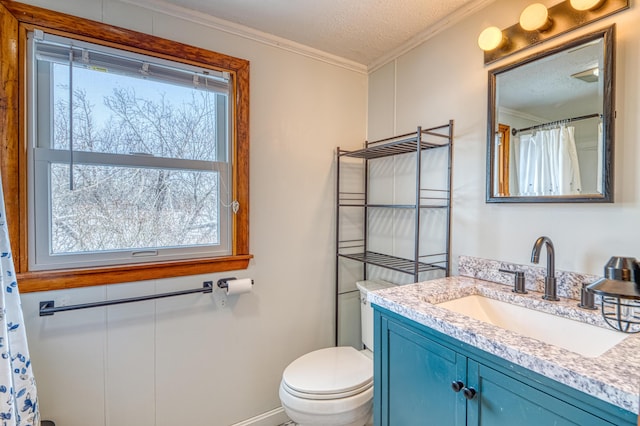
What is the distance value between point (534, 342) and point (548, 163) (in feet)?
2.37

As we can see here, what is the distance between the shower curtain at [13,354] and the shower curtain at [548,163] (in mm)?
1913

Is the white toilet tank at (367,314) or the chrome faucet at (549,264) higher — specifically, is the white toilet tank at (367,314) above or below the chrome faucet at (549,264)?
below

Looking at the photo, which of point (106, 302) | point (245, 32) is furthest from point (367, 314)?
point (245, 32)

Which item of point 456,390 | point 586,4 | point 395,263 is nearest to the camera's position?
point 456,390

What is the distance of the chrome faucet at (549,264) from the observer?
42.8 inches

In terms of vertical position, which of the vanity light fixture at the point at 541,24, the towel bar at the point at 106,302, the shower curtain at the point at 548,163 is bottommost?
the towel bar at the point at 106,302

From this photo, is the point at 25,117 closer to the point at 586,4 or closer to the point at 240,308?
the point at 240,308

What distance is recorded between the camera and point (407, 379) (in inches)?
42.4

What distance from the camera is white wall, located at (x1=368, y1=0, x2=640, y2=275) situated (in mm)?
982

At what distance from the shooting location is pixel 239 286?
61.5 inches

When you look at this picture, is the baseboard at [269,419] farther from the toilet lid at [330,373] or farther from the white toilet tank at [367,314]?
the white toilet tank at [367,314]

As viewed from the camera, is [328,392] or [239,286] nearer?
[328,392]

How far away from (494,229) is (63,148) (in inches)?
74.9

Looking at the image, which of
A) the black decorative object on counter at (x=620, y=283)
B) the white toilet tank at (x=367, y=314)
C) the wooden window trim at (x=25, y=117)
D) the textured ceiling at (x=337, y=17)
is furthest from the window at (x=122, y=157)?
the black decorative object on counter at (x=620, y=283)
